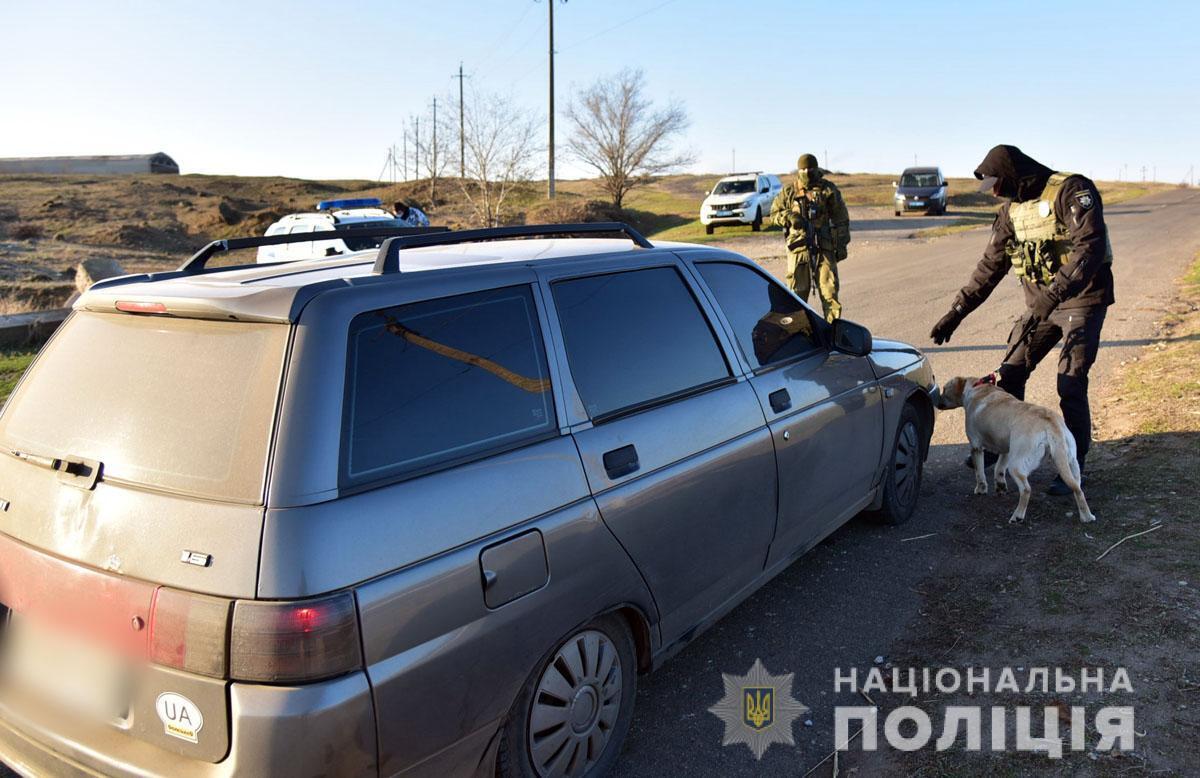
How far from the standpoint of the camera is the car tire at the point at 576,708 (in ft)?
8.15

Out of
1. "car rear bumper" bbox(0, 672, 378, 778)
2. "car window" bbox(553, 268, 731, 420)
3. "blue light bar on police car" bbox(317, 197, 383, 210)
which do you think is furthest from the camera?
"blue light bar on police car" bbox(317, 197, 383, 210)

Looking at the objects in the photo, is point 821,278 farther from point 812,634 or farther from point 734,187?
point 734,187

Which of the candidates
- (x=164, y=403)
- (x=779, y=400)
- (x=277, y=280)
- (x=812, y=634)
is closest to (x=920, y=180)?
(x=779, y=400)

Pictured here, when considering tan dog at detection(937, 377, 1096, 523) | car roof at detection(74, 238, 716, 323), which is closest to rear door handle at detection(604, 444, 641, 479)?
car roof at detection(74, 238, 716, 323)

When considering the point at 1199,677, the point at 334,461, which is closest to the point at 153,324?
the point at 334,461

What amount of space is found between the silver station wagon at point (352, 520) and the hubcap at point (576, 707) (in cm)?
1

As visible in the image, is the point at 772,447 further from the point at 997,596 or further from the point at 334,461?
the point at 334,461

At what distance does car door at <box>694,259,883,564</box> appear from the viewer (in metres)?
3.68

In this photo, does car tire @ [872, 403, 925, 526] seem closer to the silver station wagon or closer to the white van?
the silver station wagon

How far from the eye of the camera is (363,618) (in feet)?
6.57

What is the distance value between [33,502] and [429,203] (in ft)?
147

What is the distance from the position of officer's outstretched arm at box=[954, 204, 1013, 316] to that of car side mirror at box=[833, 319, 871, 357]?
5.33 feet

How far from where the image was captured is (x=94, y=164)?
3211 inches

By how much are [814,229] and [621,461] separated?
7.51 meters
